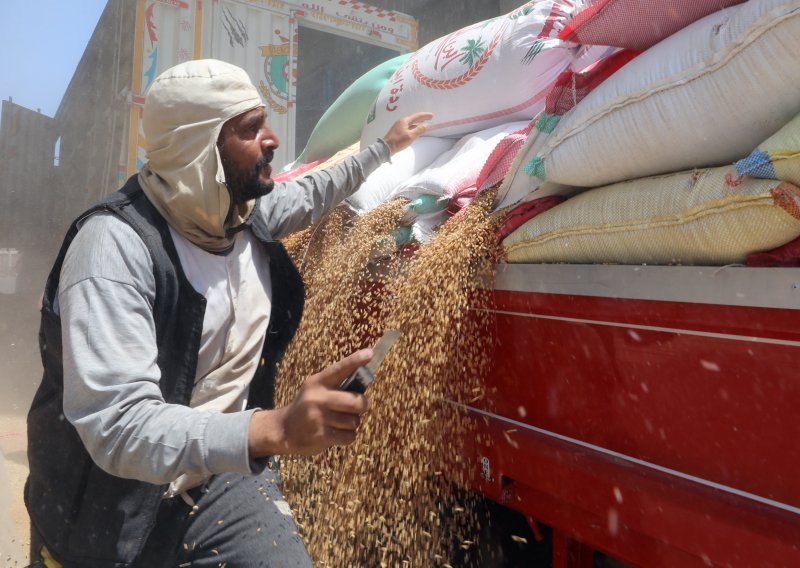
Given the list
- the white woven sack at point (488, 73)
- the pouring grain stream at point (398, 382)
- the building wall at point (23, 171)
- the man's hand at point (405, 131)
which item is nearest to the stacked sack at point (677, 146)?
the pouring grain stream at point (398, 382)

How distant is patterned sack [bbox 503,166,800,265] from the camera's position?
1.13m

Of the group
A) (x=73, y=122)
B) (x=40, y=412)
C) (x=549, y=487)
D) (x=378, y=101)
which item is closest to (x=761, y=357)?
(x=549, y=487)

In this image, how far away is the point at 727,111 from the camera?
1273mm

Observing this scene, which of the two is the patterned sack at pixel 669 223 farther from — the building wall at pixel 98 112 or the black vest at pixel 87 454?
the building wall at pixel 98 112

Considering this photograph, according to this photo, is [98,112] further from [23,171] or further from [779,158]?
[779,158]

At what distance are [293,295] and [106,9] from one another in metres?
6.79

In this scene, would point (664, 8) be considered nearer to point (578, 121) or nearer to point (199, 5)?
point (578, 121)

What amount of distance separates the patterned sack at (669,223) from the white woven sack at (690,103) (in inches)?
2.3

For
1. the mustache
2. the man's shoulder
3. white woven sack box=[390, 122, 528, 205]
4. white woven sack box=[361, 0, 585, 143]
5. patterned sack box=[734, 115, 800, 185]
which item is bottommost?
the man's shoulder

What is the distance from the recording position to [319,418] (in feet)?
3.51

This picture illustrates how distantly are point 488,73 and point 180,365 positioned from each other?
1551 millimetres

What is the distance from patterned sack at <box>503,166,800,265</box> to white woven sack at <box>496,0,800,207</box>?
0.06 meters

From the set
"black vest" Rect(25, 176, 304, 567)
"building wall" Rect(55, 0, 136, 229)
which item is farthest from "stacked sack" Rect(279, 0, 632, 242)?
"building wall" Rect(55, 0, 136, 229)

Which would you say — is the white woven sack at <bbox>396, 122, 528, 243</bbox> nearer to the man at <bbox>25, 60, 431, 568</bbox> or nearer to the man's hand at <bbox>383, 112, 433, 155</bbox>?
the man's hand at <bbox>383, 112, 433, 155</bbox>
